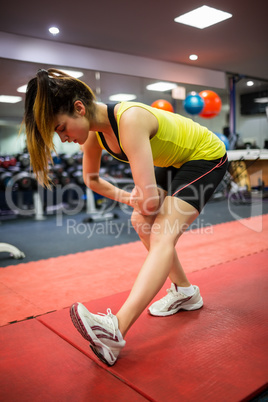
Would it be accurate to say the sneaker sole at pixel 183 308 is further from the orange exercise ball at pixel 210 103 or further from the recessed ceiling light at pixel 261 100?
the recessed ceiling light at pixel 261 100

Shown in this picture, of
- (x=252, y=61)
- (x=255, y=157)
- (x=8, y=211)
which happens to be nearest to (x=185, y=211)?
(x=255, y=157)

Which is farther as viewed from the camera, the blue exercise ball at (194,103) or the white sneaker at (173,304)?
the blue exercise ball at (194,103)

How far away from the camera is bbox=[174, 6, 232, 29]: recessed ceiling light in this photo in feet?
13.8

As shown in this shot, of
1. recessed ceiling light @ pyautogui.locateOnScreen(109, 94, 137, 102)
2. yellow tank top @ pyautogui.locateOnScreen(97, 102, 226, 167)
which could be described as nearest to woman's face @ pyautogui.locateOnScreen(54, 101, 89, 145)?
yellow tank top @ pyautogui.locateOnScreen(97, 102, 226, 167)

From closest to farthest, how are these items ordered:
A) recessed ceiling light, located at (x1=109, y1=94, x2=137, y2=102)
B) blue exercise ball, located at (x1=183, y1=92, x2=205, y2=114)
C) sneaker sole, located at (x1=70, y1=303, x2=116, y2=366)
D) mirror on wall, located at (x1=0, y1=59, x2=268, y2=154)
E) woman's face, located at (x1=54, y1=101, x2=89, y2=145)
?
sneaker sole, located at (x1=70, y1=303, x2=116, y2=366), woman's face, located at (x1=54, y1=101, x2=89, y2=145), mirror on wall, located at (x1=0, y1=59, x2=268, y2=154), blue exercise ball, located at (x1=183, y1=92, x2=205, y2=114), recessed ceiling light, located at (x1=109, y1=94, x2=137, y2=102)

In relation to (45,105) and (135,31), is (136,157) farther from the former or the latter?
(135,31)

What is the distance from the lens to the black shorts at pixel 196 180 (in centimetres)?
125

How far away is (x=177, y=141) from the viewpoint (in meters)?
1.23

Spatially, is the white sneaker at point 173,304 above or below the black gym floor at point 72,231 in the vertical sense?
→ above

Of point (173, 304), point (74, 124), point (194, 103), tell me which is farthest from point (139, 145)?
point (194, 103)

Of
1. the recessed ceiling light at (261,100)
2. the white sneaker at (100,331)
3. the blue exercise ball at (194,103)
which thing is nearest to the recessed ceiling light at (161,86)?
the blue exercise ball at (194,103)

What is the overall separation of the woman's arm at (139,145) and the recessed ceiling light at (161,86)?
589 cm

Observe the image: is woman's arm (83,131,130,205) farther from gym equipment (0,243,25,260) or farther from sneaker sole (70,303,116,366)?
gym equipment (0,243,25,260)

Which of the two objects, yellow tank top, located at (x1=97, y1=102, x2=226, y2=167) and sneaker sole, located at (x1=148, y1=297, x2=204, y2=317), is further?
sneaker sole, located at (x1=148, y1=297, x2=204, y2=317)
